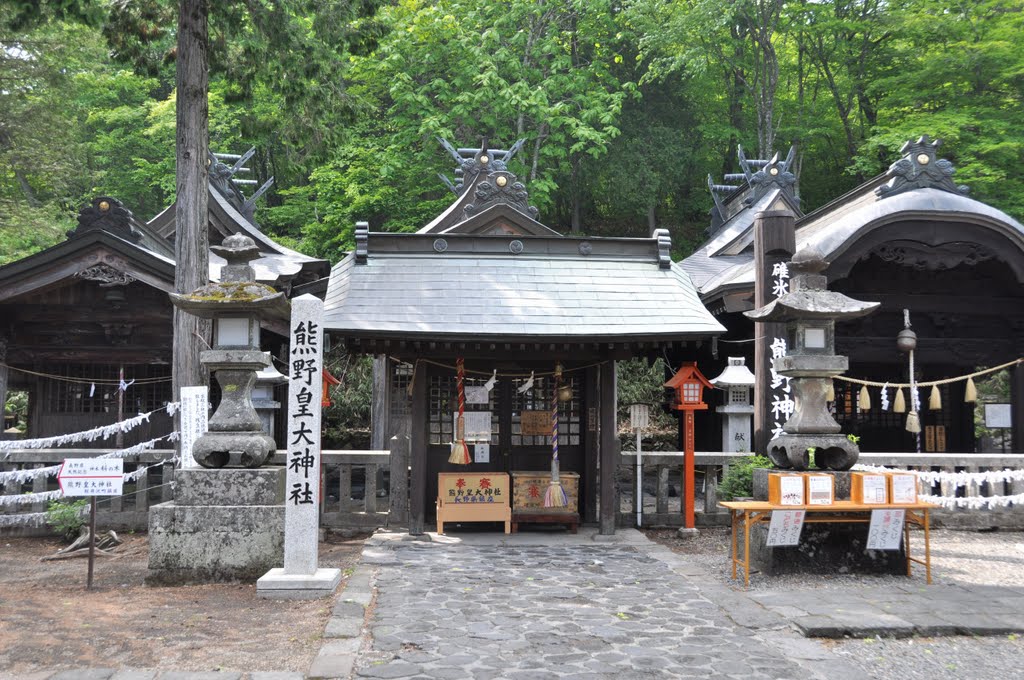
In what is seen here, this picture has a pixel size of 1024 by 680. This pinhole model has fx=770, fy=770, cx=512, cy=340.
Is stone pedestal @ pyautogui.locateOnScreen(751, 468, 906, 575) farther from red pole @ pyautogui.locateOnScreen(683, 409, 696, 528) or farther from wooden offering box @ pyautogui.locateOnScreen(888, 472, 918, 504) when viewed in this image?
red pole @ pyautogui.locateOnScreen(683, 409, 696, 528)

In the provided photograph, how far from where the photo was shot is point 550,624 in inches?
286

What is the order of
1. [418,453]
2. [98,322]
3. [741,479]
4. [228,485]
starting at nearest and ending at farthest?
1. [228,485]
2. [741,479]
3. [418,453]
4. [98,322]

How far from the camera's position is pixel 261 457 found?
366 inches

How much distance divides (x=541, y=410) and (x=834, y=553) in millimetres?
5102

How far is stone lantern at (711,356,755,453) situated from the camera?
51.8ft

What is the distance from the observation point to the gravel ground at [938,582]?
609 cm

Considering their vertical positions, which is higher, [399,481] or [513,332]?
[513,332]

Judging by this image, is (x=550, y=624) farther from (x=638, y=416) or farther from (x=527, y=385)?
(x=638, y=416)

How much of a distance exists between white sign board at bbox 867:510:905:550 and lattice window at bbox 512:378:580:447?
16.5 ft

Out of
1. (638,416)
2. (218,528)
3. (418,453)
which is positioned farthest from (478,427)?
(218,528)

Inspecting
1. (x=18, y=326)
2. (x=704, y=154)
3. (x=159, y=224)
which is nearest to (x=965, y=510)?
(x=18, y=326)

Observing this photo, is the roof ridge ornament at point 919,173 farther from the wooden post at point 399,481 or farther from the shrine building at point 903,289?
the wooden post at point 399,481

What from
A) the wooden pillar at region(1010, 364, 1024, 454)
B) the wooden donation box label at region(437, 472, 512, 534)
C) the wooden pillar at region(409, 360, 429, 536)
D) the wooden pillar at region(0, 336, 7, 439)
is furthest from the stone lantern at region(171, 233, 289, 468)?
the wooden pillar at region(1010, 364, 1024, 454)

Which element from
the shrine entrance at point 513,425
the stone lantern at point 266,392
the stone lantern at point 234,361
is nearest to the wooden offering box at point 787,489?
the shrine entrance at point 513,425
